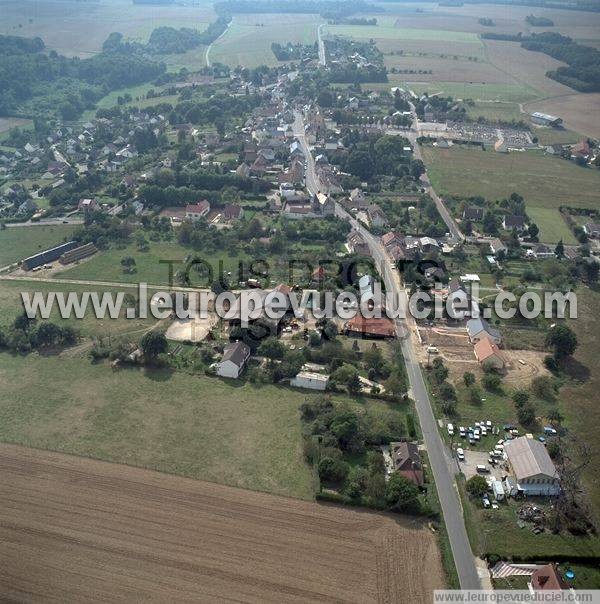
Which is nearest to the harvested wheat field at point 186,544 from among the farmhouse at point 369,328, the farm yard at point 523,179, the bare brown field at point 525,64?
the farmhouse at point 369,328

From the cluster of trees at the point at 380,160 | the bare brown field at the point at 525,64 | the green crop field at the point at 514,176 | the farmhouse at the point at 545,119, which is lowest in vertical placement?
the green crop field at the point at 514,176

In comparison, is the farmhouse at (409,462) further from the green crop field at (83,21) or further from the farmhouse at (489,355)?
the green crop field at (83,21)

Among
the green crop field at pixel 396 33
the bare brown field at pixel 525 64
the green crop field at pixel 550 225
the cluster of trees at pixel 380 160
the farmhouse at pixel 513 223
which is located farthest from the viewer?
the green crop field at pixel 396 33

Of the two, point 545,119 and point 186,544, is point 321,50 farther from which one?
point 186,544

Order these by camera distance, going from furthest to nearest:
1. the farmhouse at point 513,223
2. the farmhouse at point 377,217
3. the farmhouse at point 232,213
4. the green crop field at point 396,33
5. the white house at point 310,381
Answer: the green crop field at point 396,33 < the farmhouse at point 232,213 < the farmhouse at point 377,217 < the farmhouse at point 513,223 < the white house at point 310,381

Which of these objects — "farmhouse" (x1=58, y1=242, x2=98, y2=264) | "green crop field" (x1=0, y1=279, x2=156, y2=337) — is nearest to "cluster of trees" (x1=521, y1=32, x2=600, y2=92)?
"farmhouse" (x1=58, y1=242, x2=98, y2=264)

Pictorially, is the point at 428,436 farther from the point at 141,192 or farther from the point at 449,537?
the point at 141,192

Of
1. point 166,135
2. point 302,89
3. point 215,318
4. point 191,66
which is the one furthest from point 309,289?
point 191,66

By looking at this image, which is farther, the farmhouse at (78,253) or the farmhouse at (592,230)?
the farmhouse at (592,230)
